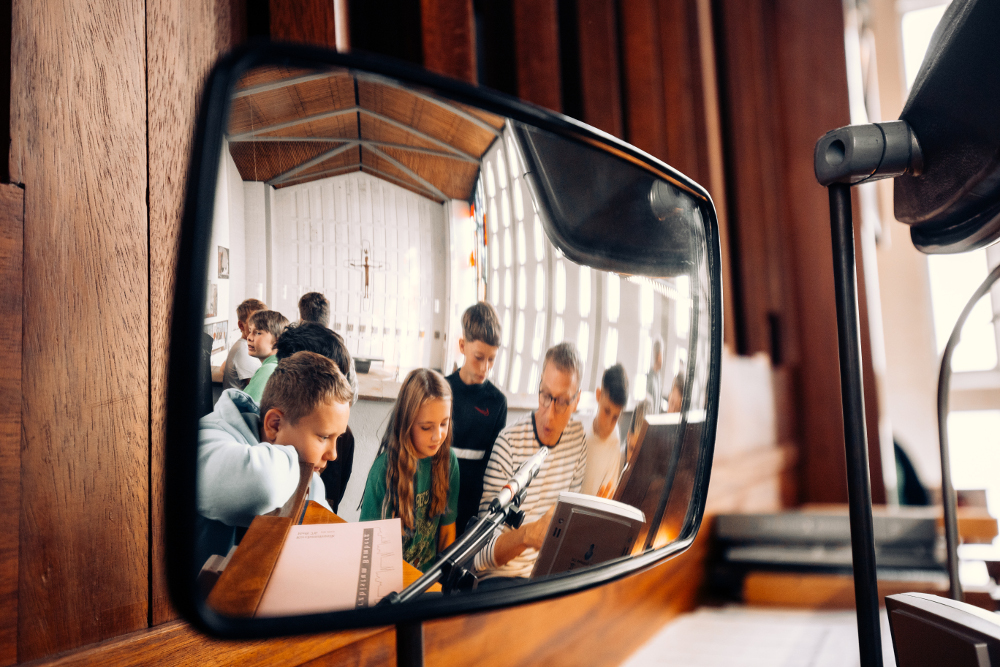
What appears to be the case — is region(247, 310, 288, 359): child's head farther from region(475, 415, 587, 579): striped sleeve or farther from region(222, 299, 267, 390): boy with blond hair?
region(475, 415, 587, 579): striped sleeve

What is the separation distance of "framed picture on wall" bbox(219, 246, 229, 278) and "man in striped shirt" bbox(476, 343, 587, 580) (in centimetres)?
14

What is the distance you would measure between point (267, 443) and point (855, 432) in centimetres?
35

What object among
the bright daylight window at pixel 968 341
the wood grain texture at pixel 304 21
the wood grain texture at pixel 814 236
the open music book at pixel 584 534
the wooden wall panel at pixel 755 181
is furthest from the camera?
the bright daylight window at pixel 968 341

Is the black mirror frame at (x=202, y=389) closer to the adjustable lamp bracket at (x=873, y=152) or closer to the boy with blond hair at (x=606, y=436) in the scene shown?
the boy with blond hair at (x=606, y=436)

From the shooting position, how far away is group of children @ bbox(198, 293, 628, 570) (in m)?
0.23

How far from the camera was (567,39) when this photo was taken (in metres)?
1.16

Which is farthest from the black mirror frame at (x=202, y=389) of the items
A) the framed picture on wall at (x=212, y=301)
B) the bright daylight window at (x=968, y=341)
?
the bright daylight window at (x=968, y=341)

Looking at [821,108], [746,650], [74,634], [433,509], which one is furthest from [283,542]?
[821,108]

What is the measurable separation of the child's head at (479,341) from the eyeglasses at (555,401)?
41mm

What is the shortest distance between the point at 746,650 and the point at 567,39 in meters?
1.03

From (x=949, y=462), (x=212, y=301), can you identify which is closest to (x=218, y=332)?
(x=212, y=301)

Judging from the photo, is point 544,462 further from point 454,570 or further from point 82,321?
point 82,321


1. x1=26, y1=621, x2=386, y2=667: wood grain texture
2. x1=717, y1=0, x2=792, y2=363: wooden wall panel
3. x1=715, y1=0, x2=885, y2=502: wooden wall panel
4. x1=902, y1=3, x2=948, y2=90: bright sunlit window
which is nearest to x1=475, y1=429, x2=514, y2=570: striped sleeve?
x1=26, y1=621, x2=386, y2=667: wood grain texture

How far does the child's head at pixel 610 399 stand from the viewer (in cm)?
35
